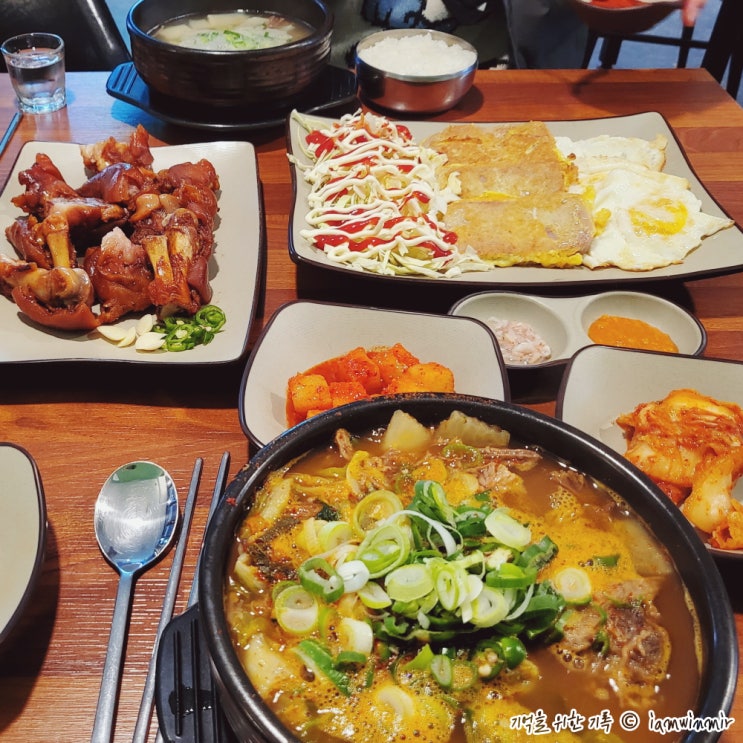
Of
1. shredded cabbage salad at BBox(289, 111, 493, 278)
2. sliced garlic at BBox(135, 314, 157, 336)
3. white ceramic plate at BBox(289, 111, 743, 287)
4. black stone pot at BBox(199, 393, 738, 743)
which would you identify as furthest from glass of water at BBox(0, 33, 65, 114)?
black stone pot at BBox(199, 393, 738, 743)

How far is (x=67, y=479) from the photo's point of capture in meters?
1.65

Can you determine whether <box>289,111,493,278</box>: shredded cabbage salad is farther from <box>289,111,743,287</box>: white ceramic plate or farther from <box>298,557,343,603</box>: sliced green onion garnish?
<box>298,557,343,603</box>: sliced green onion garnish

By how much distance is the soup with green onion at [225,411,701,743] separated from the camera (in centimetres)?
95

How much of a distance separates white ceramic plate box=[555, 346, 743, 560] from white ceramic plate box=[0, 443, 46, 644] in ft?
4.10

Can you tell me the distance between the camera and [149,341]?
76.1 inches

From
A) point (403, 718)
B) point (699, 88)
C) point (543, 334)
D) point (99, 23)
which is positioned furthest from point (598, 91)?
point (403, 718)

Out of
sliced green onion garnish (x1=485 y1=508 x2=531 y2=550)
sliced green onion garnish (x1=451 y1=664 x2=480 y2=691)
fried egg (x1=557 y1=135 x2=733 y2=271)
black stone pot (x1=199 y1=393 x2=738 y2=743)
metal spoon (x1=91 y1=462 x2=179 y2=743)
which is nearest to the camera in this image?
black stone pot (x1=199 y1=393 x2=738 y2=743)

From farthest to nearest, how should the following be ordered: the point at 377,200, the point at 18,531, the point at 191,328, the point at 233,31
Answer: the point at 233,31
the point at 377,200
the point at 191,328
the point at 18,531

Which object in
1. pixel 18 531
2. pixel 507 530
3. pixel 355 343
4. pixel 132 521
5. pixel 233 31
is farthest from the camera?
pixel 233 31

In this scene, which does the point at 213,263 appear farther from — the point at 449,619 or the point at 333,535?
the point at 449,619

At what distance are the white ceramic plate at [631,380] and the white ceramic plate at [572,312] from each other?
261 millimetres

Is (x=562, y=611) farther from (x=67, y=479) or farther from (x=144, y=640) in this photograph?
(x=67, y=479)

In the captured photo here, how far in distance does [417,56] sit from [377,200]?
1242mm

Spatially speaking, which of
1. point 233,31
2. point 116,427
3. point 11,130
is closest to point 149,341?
point 116,427
